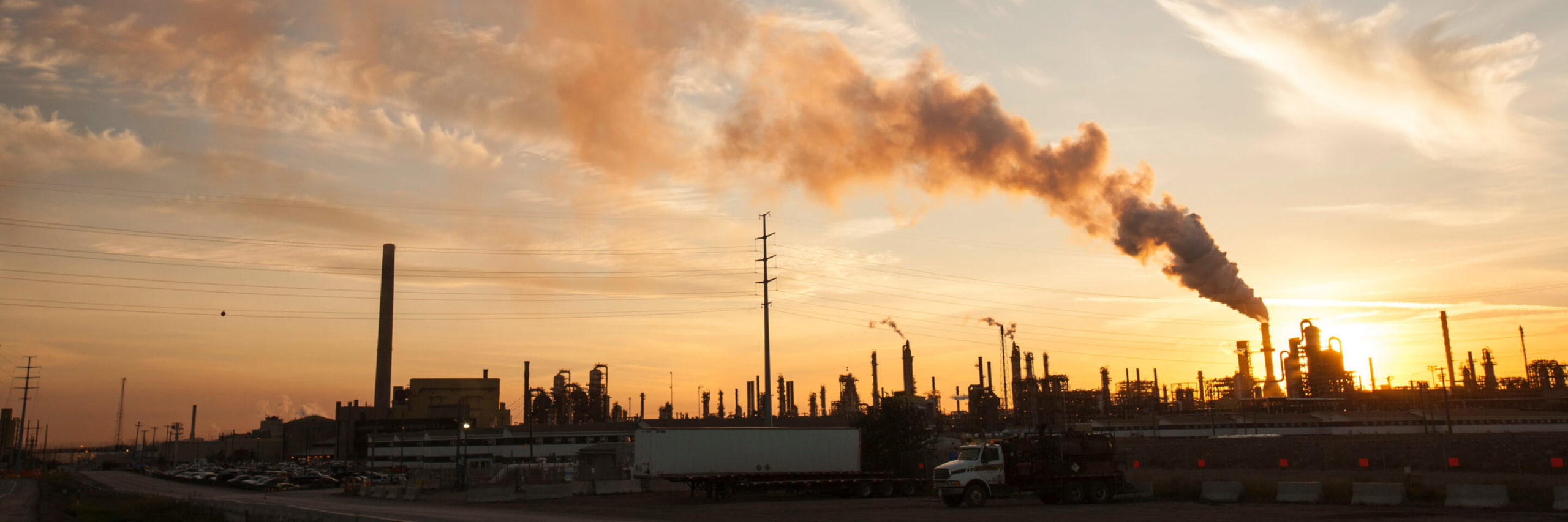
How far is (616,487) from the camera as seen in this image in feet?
157

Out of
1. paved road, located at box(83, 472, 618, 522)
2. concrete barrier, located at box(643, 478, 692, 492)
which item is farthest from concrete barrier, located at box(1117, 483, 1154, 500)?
concrete barrier, located at box(643, 478, 692, 492)

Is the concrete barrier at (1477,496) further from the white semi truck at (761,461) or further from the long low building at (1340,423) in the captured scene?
the long low building at (1340,423)

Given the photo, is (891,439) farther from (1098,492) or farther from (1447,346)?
(1447,346)

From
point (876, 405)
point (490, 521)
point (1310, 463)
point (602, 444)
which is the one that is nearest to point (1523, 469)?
point (1310, 463)

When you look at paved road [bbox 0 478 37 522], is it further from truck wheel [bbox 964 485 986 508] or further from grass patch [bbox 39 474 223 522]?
truck wheel [bbox 964 485 986 508]

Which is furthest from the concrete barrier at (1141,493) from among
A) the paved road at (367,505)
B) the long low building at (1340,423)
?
the long low building at (1340,423)

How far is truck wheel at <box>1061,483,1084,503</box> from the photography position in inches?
1355

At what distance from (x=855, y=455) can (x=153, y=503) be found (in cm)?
3460

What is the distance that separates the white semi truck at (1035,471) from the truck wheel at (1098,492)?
23mm

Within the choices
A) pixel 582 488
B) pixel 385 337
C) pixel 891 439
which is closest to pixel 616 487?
pixel 582 488

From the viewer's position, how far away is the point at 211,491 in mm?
67812

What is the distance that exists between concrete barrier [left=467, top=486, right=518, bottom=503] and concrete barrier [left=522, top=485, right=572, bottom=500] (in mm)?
751

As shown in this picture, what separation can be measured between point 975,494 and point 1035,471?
2.42 meters

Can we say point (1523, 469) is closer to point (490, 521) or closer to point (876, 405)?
point (876, 405)
